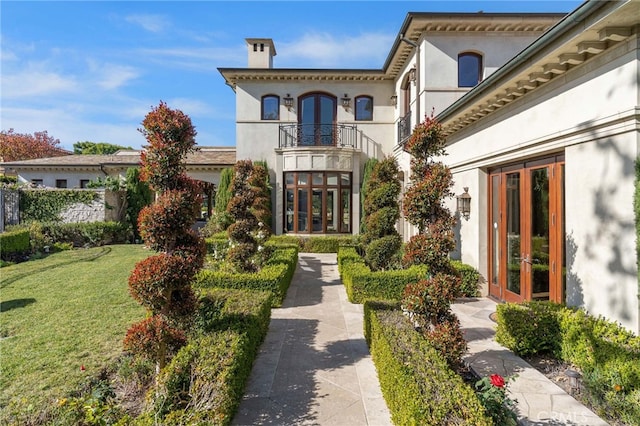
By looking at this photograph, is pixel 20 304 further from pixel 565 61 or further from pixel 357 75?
pixel 357 75

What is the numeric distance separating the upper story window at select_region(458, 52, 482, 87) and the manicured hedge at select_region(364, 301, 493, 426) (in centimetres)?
1065

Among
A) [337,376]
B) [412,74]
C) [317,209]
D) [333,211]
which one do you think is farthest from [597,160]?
[317,209]

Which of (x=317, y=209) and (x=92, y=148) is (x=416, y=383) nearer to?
(x=317, y=209)

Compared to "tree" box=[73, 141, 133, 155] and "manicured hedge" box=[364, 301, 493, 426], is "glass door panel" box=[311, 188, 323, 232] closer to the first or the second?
"manicured hedge" box=[364, 301, 493, 426]

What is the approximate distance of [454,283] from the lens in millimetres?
4379

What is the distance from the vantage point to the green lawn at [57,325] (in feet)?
14.0

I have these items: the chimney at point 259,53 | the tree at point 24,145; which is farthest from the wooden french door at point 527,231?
the tree at point 24,145

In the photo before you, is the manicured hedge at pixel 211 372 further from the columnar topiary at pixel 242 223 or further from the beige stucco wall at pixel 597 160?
the beige stucco wall at pixel 597 160

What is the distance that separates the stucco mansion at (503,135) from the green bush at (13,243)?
960 cm

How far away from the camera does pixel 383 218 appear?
9219 mm

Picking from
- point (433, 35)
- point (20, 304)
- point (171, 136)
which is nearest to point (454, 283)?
point (171, 136)

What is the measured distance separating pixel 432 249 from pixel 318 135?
13327mm

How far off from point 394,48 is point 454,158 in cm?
654

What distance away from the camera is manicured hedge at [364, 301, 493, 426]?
8.67ft
